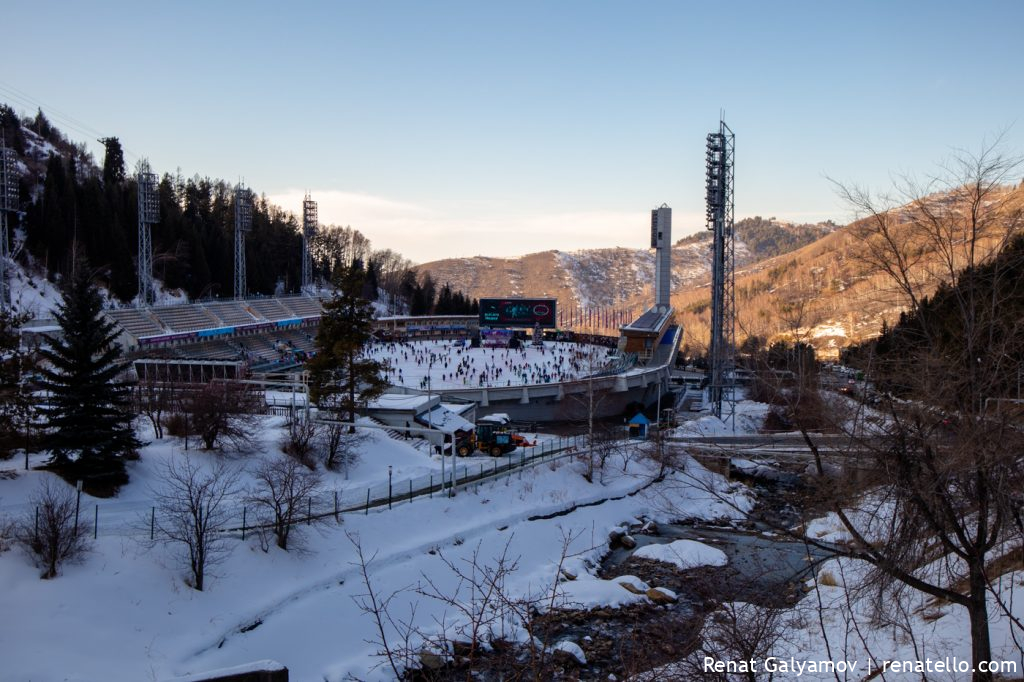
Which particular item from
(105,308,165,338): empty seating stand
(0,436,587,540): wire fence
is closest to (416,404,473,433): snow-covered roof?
(0,436,587,540): wire fence

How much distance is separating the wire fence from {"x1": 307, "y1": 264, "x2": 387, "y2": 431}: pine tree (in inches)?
205

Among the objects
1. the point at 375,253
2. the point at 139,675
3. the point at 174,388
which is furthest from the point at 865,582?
the point at 375,253

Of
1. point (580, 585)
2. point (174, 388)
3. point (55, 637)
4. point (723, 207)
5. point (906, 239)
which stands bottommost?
point (580, 585)

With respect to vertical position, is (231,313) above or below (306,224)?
below

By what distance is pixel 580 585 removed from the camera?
20.7m

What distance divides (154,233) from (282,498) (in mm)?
71004

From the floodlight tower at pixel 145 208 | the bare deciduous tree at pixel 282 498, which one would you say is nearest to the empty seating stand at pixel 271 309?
the floodlight tower at pixel 145 208

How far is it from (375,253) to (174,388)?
375 ft

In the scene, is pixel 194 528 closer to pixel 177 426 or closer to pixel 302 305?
pixel 177 426

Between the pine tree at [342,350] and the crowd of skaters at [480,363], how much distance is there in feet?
44.1

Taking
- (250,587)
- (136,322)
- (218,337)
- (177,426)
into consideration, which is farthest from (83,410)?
(218,337)

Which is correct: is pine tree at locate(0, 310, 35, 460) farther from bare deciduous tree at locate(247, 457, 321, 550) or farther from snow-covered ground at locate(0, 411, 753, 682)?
bare deciduous tree at locate(247, 457, 321, 550)

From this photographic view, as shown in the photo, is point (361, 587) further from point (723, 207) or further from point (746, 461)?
point (723, 207)

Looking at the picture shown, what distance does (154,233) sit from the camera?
7975cm
